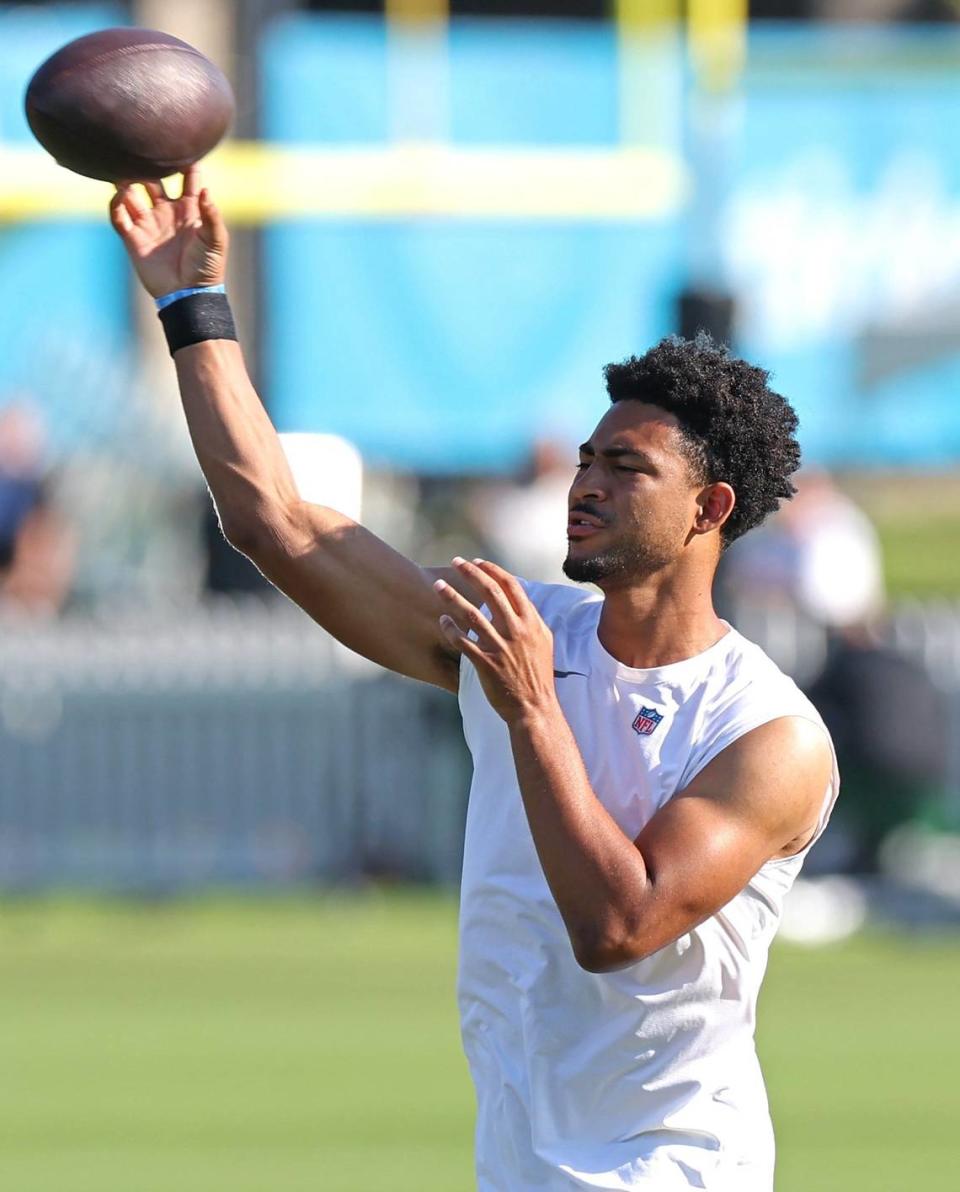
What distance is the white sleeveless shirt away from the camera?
422 cm

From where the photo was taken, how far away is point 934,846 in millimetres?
14227

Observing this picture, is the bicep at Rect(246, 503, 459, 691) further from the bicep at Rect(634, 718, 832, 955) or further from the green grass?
the green grass

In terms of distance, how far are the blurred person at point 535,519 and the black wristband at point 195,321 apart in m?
9.42

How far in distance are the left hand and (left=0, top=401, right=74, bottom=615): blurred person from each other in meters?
12.4

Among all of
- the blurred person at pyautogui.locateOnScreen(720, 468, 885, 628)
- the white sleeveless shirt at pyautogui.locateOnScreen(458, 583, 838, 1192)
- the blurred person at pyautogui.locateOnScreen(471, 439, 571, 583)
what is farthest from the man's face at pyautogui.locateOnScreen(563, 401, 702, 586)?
the blurred person at pyautogui.locateOnScreen(720, 468, 885, 628)

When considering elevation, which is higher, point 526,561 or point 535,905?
point 526,561

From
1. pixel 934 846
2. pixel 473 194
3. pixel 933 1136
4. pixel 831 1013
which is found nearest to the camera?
pixel 933 1136

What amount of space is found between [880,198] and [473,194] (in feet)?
11.1

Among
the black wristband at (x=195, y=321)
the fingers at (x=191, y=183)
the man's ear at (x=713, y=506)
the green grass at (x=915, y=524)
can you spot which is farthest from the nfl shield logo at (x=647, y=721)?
the green grass at (x=915, y=524)

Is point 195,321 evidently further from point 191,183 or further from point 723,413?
point 723,413

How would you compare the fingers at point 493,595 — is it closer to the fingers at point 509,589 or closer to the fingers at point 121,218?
the fingers at point 509,589

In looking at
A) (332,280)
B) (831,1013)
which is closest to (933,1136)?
(831,1013)

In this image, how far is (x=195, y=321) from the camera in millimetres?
4816

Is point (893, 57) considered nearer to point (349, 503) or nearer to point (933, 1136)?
point (349, 503)
